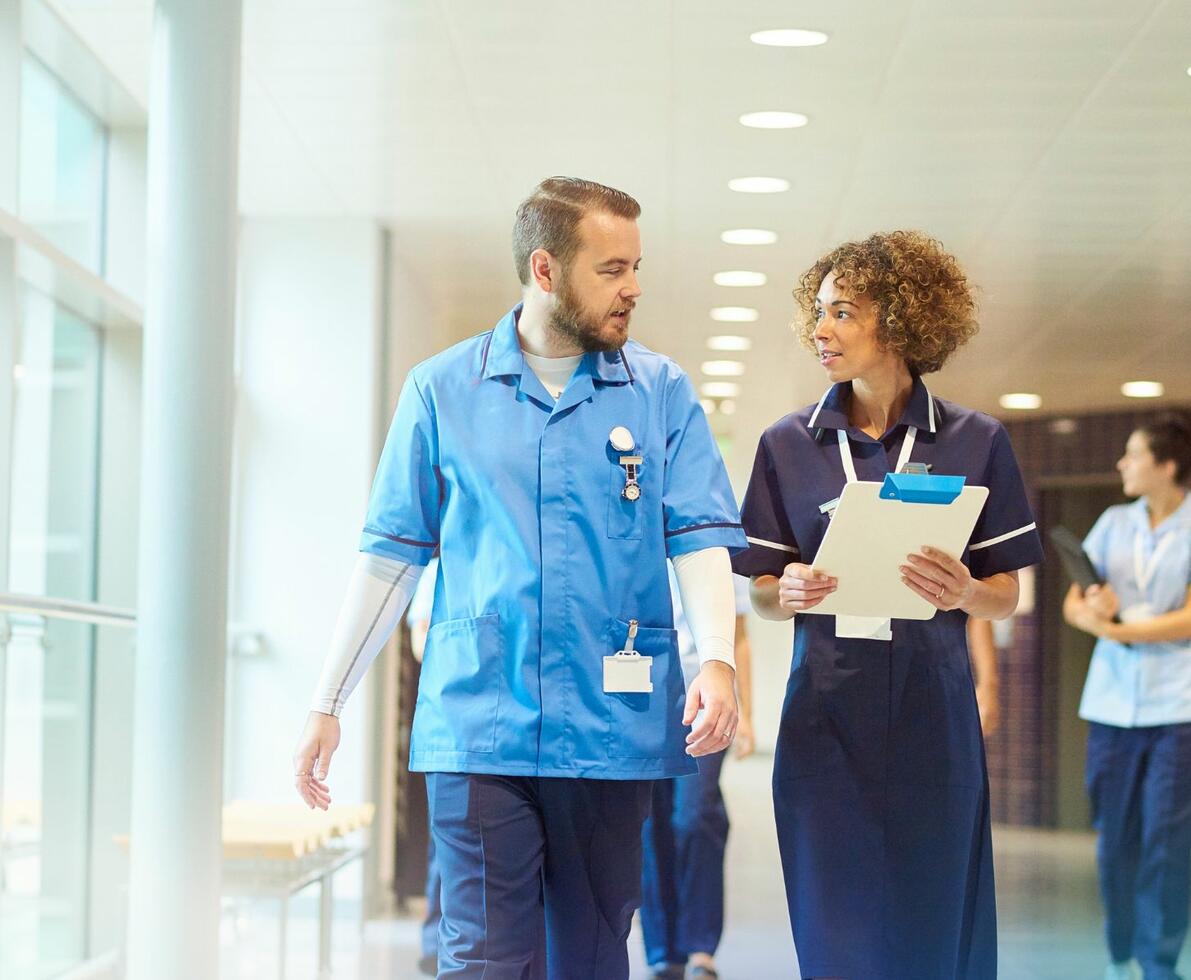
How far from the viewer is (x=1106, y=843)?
5863 millimetres

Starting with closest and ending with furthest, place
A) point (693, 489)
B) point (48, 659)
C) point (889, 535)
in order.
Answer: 1. point (693, 489)
2. point (889, 535)
3. point (48, 659)

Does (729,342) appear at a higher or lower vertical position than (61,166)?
higher

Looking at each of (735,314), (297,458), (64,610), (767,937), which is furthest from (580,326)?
(735,314)

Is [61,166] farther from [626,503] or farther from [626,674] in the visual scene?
[626,674]

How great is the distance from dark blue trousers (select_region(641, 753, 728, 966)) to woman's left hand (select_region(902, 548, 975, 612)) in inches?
114

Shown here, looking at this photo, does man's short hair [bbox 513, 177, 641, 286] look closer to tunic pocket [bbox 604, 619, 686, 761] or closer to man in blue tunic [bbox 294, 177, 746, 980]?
man in blue tunic [bbox 294, 177, 746, 980]

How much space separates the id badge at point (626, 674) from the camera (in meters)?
2.44

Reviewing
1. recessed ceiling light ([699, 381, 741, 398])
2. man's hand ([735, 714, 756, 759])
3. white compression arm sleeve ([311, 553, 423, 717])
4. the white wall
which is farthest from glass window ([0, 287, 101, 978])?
recessed ceiling light ([699, 381, 741, 398])

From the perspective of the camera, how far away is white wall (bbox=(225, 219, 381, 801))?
7.45 meters

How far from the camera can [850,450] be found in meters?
2.95

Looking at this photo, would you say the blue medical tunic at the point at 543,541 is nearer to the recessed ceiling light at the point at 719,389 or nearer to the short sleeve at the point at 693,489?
the short sleeve at the point at 693,489

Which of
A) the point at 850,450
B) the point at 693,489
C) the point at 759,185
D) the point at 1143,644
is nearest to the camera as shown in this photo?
the point at 693,489

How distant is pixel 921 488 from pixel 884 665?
39 cm

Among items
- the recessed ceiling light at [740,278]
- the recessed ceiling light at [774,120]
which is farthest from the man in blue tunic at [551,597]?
the recessed ceiling light at [740,278]
